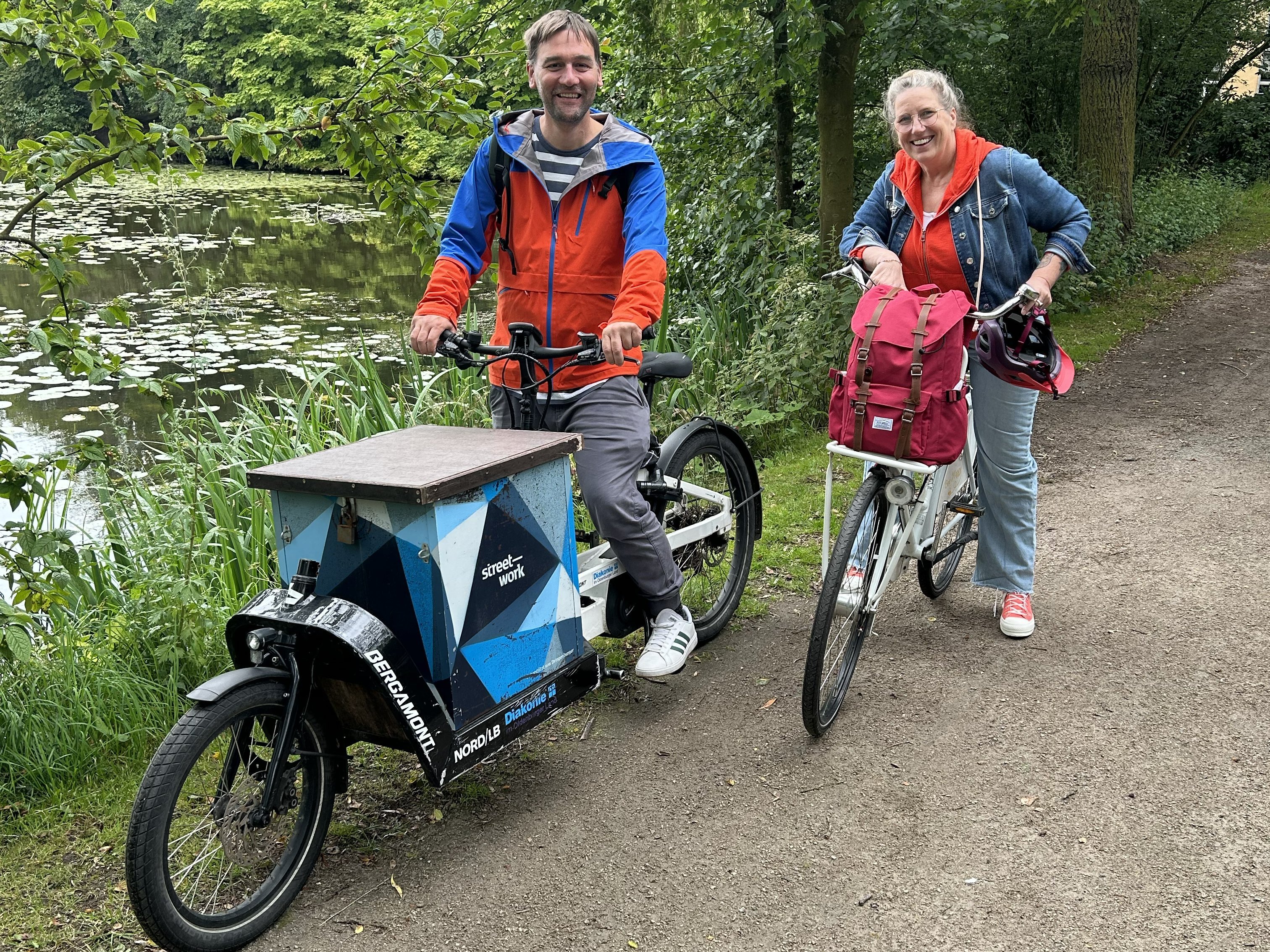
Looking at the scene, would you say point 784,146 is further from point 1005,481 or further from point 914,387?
point 914,387

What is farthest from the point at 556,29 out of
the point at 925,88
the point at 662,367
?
the point at 925,88

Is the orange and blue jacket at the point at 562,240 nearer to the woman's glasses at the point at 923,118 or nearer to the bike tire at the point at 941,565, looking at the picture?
the woman's glasses at the point at 923,118

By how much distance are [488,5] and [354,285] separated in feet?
23.6

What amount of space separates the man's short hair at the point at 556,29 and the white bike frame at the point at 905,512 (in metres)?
1.43

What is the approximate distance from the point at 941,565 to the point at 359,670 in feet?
8.57

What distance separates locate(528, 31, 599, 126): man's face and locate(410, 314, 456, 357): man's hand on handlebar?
694 mm

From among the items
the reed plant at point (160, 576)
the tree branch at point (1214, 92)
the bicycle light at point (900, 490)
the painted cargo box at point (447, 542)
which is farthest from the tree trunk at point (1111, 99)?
the painted cargo box at point (447, 542)

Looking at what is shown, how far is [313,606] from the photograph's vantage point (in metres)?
2.75

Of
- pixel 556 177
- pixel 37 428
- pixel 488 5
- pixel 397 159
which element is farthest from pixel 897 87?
pixel 37 428

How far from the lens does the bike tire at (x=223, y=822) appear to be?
2.43 m

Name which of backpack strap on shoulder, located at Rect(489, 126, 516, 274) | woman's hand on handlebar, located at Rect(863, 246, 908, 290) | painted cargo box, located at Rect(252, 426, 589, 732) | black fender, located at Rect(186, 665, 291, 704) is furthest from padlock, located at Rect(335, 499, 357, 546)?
woman's hand on handlebar, located at Rect(863, 246, 908, 290)

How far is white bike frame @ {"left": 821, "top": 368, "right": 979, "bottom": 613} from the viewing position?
3533mm

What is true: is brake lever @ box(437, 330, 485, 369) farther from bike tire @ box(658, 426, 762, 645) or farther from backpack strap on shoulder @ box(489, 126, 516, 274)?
bike tire @ box(658, 426, 762, 645)

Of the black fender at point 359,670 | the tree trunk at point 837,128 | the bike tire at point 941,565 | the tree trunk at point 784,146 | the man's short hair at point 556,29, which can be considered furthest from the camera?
the tree trunk at point 784,146
